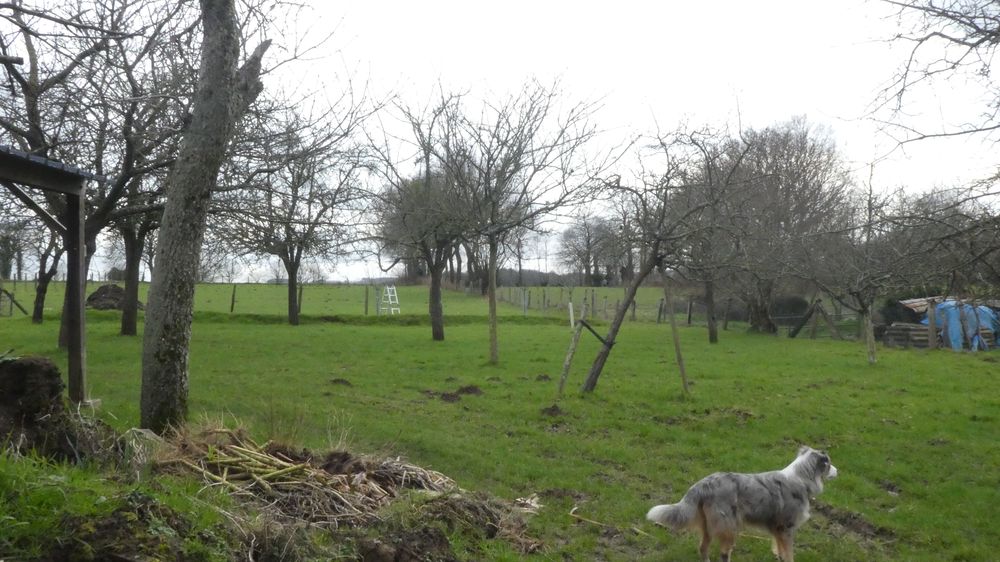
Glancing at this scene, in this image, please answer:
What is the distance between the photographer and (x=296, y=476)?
659 cm

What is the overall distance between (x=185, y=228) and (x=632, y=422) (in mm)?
7883

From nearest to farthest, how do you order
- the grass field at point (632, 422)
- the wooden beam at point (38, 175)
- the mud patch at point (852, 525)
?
the wooden beam at point (38, 175)
the mud patch at point (852, 525)
the grass field at point (632, 422)

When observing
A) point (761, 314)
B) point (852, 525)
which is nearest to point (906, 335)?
point (761, 314)

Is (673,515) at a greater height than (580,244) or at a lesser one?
lesser

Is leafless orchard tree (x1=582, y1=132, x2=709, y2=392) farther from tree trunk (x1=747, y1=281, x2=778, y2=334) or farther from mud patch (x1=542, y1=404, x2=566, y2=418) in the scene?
tree trunk (x1=747, y1=281, x2=778, y2=334)

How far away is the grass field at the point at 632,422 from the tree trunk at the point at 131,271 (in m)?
1.01

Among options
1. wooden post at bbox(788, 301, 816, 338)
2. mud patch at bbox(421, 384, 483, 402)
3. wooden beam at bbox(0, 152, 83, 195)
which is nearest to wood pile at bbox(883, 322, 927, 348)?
wooden post at bbox(788, 301, 816, 338)

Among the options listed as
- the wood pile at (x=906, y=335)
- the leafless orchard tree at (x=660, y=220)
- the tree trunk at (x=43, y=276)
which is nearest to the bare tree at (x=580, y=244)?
the leafless orchard tree at (x=660, y=220)

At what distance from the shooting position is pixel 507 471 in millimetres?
9820

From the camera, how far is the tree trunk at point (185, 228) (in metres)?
8.40

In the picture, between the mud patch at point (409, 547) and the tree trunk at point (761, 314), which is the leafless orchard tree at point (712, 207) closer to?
the mud patch at point (409, 547)

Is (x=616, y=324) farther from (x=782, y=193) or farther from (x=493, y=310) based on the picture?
(x=782, y=193)

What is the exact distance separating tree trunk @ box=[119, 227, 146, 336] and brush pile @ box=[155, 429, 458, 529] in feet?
57.8

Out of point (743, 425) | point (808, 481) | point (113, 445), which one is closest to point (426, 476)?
point (113, 445)
